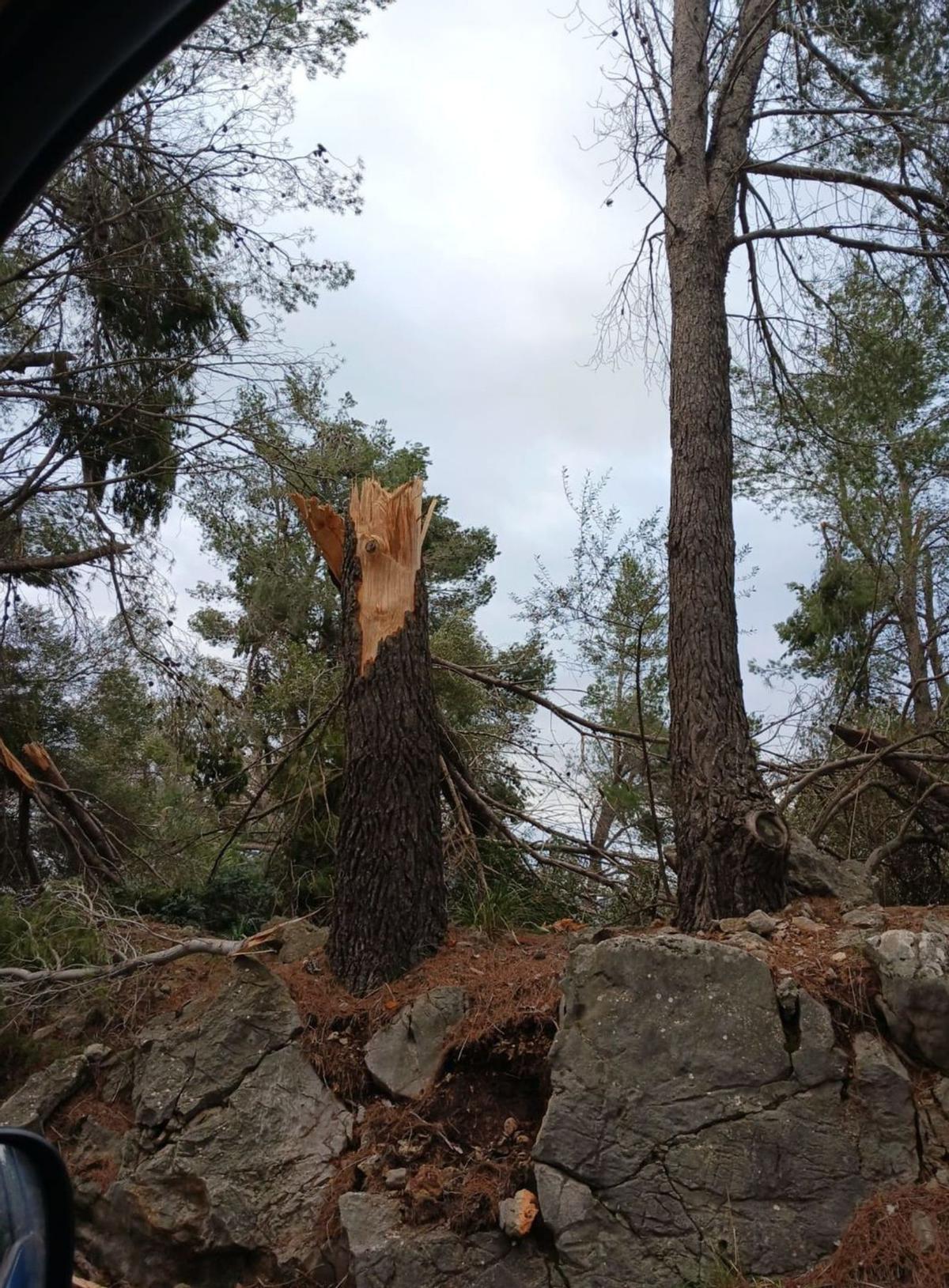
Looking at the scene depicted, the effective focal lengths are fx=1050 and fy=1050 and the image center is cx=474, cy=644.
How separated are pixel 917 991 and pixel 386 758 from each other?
10.1 feet

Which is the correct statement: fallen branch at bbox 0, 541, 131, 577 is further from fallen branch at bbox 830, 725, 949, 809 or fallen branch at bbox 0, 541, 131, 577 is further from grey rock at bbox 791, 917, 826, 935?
grey rock at bbox 791, 917, 826, 935

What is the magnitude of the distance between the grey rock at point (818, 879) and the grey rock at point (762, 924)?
0.55m

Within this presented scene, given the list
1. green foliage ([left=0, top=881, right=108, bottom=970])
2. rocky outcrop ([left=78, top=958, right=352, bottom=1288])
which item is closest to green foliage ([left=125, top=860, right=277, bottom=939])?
green foliage ([left=0, top=881, right=108, bottom=970])

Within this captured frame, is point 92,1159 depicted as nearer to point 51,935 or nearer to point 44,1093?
point 44,1093

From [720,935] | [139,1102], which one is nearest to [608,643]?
[720,935]

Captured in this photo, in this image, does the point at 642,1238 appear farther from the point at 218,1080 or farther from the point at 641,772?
the point at 641,772

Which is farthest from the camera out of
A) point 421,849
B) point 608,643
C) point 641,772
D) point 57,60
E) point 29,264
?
point 608,643

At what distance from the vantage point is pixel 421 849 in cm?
616

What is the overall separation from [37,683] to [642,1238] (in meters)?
7.80

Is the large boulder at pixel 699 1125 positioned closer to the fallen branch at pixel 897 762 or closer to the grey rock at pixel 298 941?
the grey rock at pixel 298 941

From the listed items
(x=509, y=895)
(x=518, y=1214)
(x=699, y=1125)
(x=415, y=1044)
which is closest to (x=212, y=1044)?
(x=415, y=1044)

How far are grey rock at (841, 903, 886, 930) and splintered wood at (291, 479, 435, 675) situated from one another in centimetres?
307

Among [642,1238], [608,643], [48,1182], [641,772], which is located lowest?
[642,1238]

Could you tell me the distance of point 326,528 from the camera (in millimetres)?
7391
